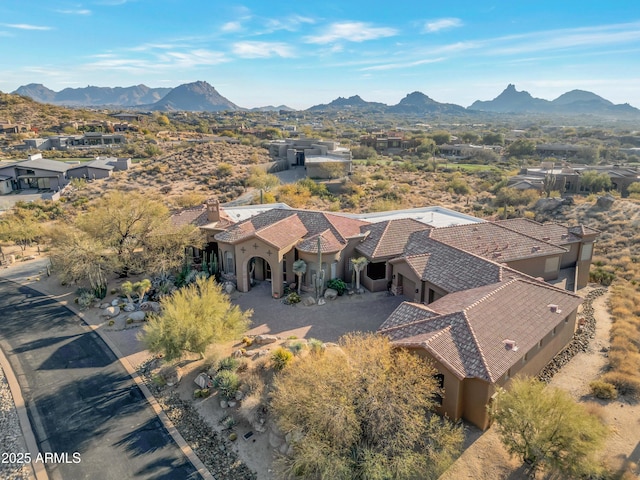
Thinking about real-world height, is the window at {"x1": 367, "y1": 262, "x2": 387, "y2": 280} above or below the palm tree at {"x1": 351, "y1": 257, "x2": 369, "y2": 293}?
below

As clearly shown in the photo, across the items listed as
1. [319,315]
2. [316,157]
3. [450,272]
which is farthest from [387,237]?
[316,157]

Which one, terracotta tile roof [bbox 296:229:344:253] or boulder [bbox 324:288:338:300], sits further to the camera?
terracotta tile roof [bbox 296:229:344:253]

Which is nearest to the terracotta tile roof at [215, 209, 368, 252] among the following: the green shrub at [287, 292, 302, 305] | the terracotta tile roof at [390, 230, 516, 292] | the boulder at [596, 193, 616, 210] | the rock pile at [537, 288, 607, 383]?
the green shrub at [287, 292, 302, 305]

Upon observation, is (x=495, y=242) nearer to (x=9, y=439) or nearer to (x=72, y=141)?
(x=9, y=439)

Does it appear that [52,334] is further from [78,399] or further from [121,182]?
[121,182]

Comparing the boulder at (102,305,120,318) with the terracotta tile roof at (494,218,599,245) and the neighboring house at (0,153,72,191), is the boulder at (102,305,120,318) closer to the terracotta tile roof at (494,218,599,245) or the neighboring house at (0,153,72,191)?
Result: the terracotta tile roof at (494,218,599,245)

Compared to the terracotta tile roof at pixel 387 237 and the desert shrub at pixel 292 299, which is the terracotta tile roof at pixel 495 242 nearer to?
the terracotta tile roof at pixel 387 237

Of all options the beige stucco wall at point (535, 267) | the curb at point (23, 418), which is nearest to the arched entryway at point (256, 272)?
the curb at point (23, 418)
